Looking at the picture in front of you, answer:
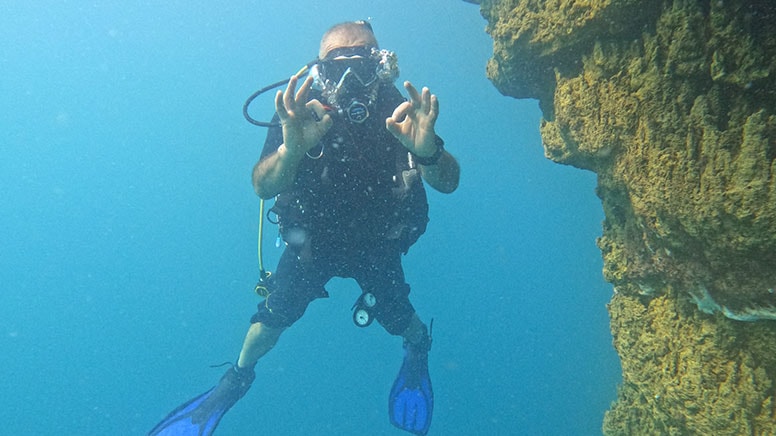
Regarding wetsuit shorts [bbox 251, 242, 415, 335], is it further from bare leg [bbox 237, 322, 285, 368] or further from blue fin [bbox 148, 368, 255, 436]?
blue fin [bbox 148, 368, 255, 436]

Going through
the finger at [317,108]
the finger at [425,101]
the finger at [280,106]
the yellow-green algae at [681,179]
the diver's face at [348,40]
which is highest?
the diver's face at [348,40]

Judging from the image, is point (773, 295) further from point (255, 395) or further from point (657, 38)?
point (255, 395)

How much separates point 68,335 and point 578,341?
38.3m

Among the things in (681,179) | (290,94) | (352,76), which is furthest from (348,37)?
(681,179)

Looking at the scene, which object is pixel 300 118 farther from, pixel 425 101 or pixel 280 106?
pixel 425 101

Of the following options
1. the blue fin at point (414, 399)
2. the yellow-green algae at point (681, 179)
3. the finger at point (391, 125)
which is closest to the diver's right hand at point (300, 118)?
the finger at point (391, 125)

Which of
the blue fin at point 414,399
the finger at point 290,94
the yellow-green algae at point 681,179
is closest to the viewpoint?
the yellow-green algae at point 681,179

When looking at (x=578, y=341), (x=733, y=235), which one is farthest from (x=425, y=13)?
(x=733, y=235)

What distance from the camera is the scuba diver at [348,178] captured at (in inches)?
137

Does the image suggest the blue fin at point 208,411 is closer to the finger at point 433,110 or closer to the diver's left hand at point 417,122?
the diver's left hand at point 417,122

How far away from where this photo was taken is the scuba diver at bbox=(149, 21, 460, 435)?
11.5ft

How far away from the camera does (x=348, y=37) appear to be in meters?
4.28

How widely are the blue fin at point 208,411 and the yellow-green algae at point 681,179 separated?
435cm

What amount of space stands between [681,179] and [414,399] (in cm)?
445
